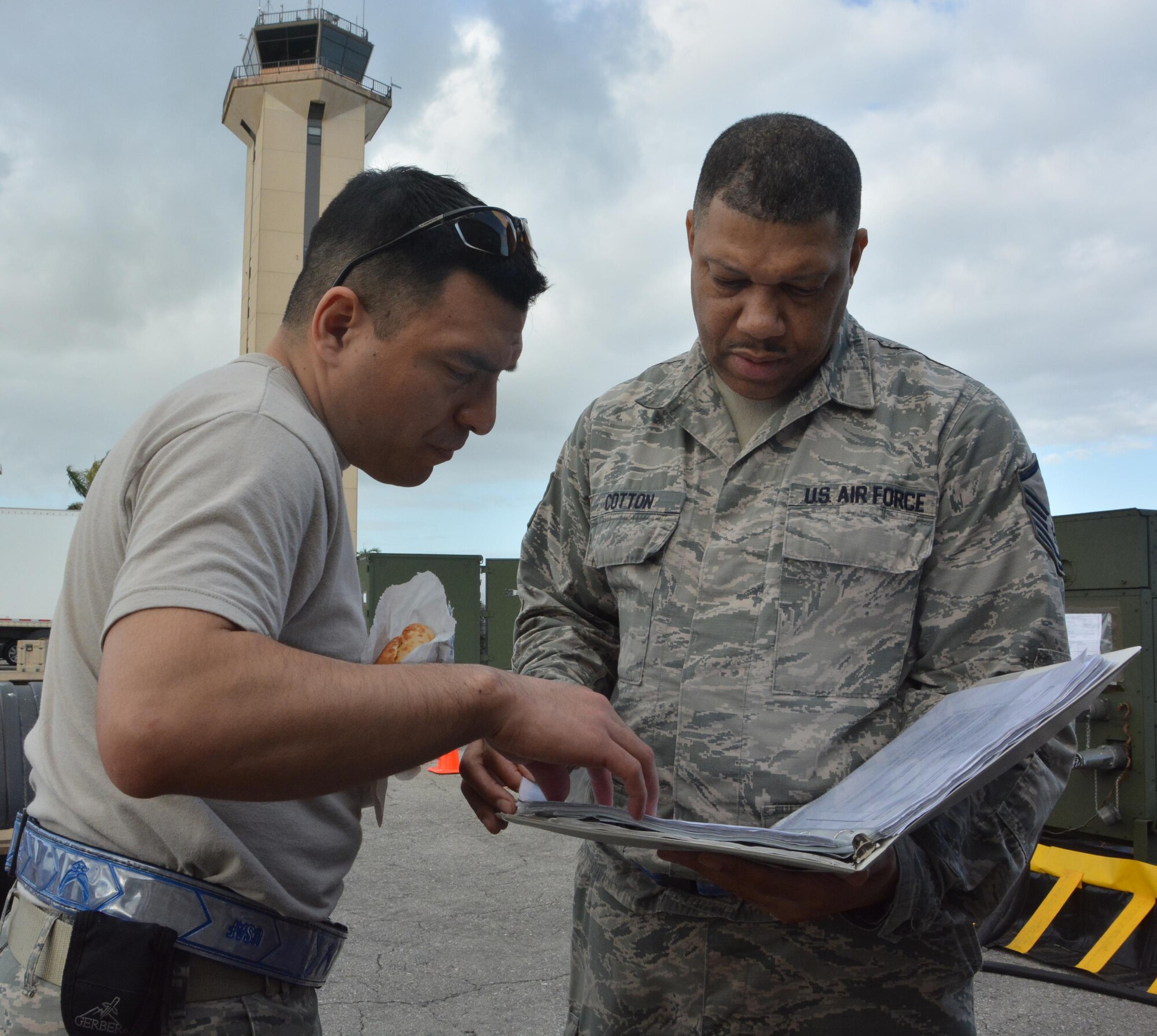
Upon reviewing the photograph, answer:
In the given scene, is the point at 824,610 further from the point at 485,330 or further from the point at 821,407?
the point at 485,330

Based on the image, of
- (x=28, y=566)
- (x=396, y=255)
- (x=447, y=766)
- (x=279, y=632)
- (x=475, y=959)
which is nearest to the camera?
(x=279, y=632)

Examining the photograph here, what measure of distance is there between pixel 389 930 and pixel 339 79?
32490mm

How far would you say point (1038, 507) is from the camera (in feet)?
5.56

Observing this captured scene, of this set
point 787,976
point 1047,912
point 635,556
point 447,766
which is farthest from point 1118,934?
point 447,766

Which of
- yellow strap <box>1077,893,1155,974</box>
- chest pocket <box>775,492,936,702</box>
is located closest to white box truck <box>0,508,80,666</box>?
yellow strap <box>1077,893,1155,974</box>

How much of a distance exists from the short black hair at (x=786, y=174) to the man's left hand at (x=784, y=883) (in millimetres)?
1075

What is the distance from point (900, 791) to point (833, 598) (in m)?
0.58

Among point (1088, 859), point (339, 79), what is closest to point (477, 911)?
point (1088, 859)

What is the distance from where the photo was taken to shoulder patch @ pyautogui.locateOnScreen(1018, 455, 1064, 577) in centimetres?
167

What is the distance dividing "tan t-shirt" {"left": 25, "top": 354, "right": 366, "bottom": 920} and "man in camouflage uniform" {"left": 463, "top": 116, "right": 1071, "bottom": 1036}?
0.40 m

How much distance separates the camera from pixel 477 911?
17.4 feet

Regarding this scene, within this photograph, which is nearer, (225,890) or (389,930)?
(225,890)

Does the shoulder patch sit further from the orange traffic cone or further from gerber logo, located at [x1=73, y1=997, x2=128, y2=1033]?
the orange traffic cone

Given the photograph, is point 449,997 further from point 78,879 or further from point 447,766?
point 447,766
